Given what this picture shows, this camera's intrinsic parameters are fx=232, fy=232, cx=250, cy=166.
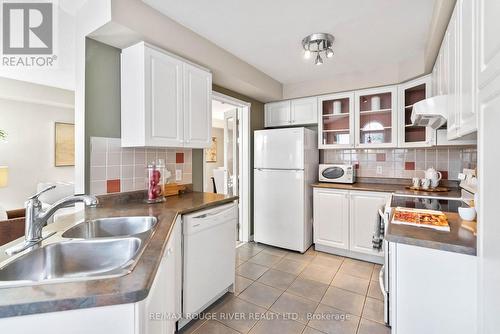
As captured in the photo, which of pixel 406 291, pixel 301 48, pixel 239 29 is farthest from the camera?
pixel 301 48

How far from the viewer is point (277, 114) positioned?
12.0 feet

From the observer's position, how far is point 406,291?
117cm

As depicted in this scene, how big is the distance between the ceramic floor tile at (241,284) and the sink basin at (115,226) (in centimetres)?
119

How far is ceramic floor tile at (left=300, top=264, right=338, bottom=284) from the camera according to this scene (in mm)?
2426

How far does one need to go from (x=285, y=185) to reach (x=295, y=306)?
4.89 feet

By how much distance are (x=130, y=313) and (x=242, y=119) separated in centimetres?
299

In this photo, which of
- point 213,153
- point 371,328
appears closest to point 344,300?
point 371,328

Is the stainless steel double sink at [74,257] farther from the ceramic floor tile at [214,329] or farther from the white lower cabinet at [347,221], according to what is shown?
the white lower cabinet at [347,221]

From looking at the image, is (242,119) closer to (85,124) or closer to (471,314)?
(85,124)

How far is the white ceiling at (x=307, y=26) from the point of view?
172cm

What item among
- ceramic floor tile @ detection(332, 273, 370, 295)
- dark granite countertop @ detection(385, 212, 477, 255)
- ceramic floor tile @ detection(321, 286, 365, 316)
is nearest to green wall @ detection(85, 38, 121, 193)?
dark granite countertop @ detection(385, 212, 477, 255)

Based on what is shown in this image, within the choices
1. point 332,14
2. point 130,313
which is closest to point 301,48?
point 332,14

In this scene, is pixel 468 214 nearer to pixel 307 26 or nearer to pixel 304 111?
pixel 307 26

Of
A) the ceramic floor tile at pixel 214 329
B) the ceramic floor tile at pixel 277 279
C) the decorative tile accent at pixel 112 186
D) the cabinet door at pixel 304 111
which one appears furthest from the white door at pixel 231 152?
the ceramic floor tile at pixel 214 329
